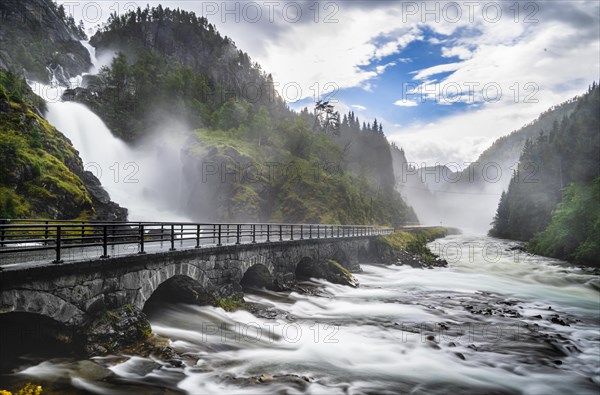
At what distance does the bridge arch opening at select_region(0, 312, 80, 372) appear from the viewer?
35.2ft

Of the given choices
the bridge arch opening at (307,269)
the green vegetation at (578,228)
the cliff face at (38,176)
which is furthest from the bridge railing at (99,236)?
the green vegetation at (578,228)

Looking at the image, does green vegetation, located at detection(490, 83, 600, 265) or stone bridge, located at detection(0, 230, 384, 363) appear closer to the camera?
stone bridge, located at detection(0, 230, 384, 363)

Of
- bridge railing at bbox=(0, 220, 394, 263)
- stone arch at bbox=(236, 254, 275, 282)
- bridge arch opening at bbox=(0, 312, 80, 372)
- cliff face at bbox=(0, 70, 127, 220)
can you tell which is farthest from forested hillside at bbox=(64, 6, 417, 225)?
bridge arch opening at bbox=(0, 312, 80, 372)

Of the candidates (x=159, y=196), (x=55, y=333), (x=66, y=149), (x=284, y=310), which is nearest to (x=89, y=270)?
(x=55, y=333)

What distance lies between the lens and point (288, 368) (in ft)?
43.5

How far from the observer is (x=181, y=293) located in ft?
59.2

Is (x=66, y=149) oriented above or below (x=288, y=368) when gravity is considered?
above

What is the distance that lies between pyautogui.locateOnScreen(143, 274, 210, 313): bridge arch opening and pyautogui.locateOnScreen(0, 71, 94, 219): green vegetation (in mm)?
15220

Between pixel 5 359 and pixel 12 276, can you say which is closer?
pixel 12 276

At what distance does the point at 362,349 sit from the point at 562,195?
6924 cm

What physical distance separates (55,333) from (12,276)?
2.68 metres

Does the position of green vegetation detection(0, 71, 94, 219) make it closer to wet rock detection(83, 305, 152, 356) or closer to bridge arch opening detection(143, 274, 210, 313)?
bridge arch opening detection(143, 274, 210, 313)

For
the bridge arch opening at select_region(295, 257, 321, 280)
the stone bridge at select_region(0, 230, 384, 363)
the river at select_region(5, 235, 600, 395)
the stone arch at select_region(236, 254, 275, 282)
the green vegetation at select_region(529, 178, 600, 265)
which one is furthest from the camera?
the green vegetation at select_region(529, 178, 600, 265)

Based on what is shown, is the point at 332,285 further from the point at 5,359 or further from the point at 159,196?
the point at 159,196
